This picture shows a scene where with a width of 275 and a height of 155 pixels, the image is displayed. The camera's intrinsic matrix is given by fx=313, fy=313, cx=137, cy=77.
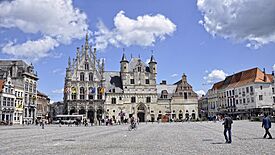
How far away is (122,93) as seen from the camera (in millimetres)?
87750

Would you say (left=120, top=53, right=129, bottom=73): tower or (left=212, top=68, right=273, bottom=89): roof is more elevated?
(left=120, top=53, right=129, bottom=73): tower

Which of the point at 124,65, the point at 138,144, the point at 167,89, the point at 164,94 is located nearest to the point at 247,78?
the point at 167,89

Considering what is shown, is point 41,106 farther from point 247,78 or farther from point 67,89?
point 247,78

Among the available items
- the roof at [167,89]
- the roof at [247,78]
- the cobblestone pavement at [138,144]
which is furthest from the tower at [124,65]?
the cobblestone pavement at [138,144]

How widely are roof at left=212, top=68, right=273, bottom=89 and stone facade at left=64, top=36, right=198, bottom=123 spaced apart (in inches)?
476

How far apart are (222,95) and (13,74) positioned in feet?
202

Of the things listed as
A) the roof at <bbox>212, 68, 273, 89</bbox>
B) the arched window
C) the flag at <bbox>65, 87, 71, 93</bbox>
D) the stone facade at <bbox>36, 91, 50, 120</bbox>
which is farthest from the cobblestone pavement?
the stone facade at <bbox>36, 91, 50, 120</bbox>

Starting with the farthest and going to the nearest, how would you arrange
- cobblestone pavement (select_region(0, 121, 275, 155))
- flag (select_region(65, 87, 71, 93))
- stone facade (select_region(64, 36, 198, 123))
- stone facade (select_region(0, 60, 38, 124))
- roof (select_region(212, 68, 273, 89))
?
1. stone facade (select_region(64, 36, 198, 123))
2. roof (select_region(212, 68, 273, 89))
3. flag (select_region(65, 87, 71, 93))
4. stone facade (select_region(0, 60, 38, 124))
5. cobblestone pavement (select_region(0, 121, 275, 155))

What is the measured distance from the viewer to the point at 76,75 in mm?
84688

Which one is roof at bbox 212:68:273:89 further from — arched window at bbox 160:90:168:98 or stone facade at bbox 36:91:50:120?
stone facade at bbox 36:91:50:120

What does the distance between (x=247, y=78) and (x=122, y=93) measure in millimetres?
34485

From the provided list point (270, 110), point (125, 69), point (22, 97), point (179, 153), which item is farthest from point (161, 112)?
point (179, 153)

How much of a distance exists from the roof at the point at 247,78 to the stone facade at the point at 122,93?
12082mm

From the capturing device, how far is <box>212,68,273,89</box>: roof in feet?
267
